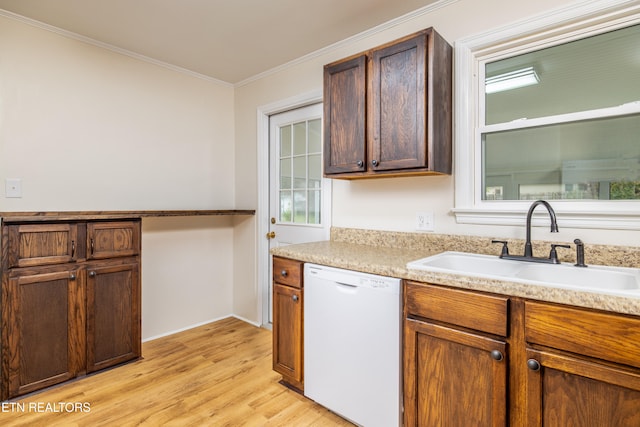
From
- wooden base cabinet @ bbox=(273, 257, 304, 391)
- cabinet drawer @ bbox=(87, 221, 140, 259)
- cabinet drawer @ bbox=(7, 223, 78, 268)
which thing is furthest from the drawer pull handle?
A: cabinet drawer @ bbox=(7, 223, 78, 268)

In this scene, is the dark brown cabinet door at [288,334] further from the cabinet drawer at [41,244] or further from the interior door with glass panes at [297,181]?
the cabinet drawer at [41,244]

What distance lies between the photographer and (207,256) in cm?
331

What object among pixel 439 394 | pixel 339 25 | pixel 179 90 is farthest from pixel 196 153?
pixel 439 394

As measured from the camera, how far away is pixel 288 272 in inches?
81.0

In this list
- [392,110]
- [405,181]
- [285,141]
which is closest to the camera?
[392,110]

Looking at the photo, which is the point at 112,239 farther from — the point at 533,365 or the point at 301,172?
the point at 533,365

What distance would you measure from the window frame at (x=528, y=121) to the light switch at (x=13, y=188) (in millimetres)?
A: 2840

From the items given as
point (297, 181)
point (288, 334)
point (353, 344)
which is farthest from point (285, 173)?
point (353, 344)

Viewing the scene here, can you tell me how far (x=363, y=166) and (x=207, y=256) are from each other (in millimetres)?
2004

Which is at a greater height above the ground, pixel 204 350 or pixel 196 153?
pixel 196 153

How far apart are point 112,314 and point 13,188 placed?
1.06 meters

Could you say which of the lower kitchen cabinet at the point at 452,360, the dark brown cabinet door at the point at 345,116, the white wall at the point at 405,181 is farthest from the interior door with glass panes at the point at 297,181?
the lower kitchen cabinet at the point at 452,360

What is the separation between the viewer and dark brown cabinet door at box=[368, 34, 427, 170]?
5.92 feet

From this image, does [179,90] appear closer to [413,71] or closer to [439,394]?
[413,71]
